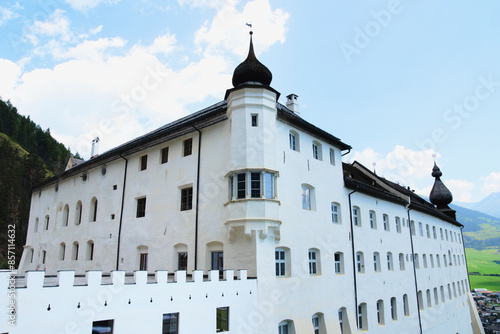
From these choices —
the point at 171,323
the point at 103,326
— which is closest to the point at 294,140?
the point at 171,323

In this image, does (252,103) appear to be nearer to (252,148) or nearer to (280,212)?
(252,148)

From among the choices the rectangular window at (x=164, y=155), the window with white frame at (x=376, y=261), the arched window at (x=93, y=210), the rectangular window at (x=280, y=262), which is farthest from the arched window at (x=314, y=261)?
the arched window at (x=93, y=210)

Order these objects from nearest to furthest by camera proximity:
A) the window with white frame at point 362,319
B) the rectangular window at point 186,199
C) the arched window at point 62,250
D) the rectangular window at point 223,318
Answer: the rectangular window at point 223,318 < the rectangular window at point 186,199 < the window with white frame at point 362,319 < the arched window at point 62,250

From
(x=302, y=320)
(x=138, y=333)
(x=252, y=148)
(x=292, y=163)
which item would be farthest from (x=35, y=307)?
(x=292, y=163)

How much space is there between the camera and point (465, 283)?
41.6m

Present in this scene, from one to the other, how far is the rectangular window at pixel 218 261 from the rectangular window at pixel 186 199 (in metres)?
2.99

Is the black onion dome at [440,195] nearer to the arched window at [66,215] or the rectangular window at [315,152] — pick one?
the rectangular window at [315,152]

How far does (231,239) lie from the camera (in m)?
14.7

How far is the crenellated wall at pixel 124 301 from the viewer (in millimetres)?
8883

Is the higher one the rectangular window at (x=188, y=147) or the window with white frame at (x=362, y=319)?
the rectangular window at (x=188, y=147)

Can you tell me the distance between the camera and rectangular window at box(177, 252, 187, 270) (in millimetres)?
16969

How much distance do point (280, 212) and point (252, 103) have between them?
500 cm

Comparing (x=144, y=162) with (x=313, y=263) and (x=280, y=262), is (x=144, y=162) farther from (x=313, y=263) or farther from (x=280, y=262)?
(x=313, y=263)

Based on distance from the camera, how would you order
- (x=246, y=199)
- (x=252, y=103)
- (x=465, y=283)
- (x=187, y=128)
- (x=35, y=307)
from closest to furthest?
1. (x=35, y=307)
2. (x=246, y=199)
3. (x=252, y=103)
4. (x=187, y=128)
5. (x=465, y=283)
